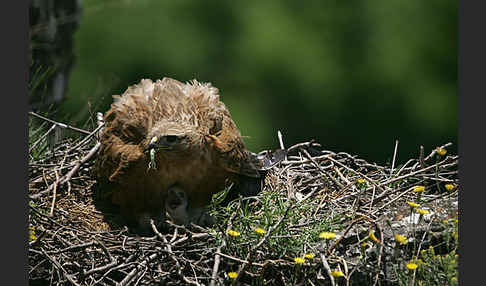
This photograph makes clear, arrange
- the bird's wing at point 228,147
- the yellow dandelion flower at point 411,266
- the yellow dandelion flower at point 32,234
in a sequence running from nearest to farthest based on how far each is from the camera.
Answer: the yellow dandelion flower at point 411,266 < the yellow dandelion flower at point 32,234 < the bird's wing at point 228,147

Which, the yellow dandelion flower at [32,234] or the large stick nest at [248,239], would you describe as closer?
the large stick nest at [248,239]

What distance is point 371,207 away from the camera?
107 inches

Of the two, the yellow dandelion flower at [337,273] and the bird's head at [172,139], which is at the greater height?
the bird's head at [172,139]

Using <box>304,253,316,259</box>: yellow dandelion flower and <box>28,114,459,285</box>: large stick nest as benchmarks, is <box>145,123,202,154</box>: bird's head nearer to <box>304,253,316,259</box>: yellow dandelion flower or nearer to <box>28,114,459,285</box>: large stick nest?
<box>28,114,459,285</box>: large stick nest

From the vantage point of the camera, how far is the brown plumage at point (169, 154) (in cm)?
271

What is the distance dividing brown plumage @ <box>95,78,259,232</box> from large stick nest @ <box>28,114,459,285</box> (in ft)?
0.42

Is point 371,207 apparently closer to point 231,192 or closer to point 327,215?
point 327,215

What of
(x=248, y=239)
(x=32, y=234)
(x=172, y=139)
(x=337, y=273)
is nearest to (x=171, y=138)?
(x=172, y=139)

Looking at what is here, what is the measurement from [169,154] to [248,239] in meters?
0.44

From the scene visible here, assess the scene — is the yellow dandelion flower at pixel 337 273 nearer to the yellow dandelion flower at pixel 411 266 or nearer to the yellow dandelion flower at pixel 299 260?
the yellow dandelion flower at pixel 299 260

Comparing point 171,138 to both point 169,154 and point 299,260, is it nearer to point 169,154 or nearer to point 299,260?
point 169,154

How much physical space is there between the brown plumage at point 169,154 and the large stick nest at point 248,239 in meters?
0.13

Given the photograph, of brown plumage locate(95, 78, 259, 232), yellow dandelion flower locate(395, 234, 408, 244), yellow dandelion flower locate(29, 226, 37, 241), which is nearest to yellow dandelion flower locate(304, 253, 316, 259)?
yellow dandelion flower locate(395, 234, 408, 244)

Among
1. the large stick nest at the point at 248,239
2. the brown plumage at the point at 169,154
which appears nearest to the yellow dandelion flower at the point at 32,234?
the large stick nest at the point at 248,239
